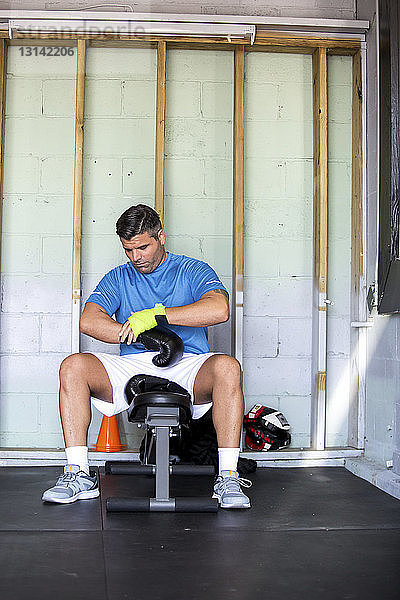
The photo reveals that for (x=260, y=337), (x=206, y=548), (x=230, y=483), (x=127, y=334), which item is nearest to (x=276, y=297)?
(x=260, y=337)

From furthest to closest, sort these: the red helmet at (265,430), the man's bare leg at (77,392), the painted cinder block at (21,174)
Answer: the painted cinder block at (21,174)
the red helmet at (265,430)
the man's bare leg at (77,392)

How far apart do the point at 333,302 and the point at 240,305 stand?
60cm

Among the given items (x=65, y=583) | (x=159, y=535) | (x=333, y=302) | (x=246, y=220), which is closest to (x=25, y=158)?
(x=246, y=220)

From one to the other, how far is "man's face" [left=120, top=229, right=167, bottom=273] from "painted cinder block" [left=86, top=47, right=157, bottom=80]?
1.37m

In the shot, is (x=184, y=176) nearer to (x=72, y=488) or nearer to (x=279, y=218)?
(x=279, y=218)

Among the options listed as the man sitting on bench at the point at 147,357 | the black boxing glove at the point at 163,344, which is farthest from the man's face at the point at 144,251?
the black boxing glove at the point at 163,344

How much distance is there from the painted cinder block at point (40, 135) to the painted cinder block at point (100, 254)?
0.54m

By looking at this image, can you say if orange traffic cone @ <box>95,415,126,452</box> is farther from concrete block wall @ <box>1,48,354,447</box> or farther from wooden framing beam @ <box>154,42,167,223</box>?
wooden framing beam @ <box>154,42,167,223</box>

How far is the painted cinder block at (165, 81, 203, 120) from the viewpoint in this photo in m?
4.45

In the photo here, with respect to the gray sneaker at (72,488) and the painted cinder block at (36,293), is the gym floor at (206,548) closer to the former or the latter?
the gray sneaker at (72,488)

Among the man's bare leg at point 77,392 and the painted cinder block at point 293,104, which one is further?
the painted cinder block at point 293,104

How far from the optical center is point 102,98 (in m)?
4.41

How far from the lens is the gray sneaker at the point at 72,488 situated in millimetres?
3021

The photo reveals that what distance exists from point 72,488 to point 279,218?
2.14 metres
